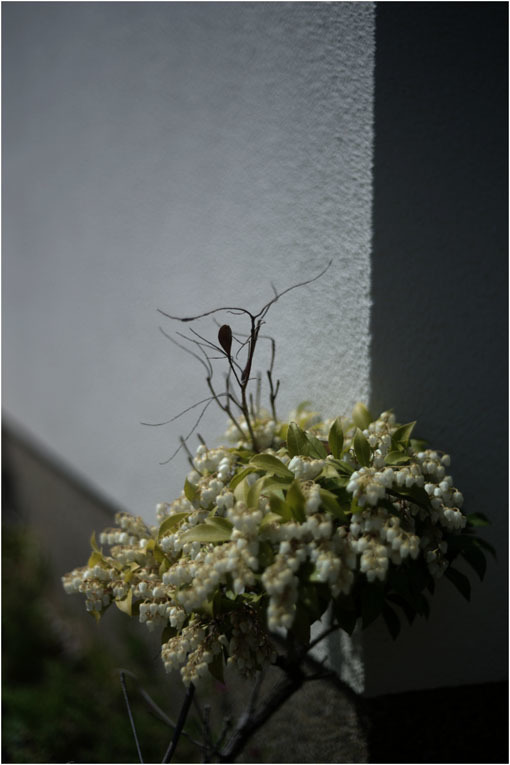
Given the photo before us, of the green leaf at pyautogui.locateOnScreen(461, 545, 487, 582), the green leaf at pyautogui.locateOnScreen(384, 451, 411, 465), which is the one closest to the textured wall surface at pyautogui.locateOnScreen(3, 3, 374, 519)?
the green leaf at pyautogui.locateOnScreen(384, 451, 411, 465)

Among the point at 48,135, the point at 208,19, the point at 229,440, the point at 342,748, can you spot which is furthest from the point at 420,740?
the point at 48,135

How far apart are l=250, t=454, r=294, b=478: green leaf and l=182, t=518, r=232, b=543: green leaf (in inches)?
4.9

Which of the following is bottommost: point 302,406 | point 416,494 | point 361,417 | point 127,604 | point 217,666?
point 217,666

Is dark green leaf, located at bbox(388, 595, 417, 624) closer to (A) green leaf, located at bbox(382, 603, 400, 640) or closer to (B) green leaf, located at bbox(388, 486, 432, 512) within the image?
(A) green leaf, located at bbox(382, 603, 400, 640)

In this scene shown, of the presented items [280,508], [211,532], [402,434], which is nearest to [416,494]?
[402,434]

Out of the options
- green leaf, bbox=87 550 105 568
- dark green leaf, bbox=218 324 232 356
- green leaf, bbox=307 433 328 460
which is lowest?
green leaf, bbox=87 550 105 568

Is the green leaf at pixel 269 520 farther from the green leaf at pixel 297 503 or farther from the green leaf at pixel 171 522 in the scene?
the green leaf at pixel 171 522

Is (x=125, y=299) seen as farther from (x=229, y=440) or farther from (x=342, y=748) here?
(x=342, y=748)

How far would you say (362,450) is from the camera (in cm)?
126

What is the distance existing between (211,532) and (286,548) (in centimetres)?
19

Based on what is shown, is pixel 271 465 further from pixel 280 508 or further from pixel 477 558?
pixel 477 558

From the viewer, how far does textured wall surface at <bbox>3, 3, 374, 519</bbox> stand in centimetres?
165

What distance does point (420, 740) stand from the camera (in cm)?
172

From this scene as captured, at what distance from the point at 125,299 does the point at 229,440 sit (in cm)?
129
